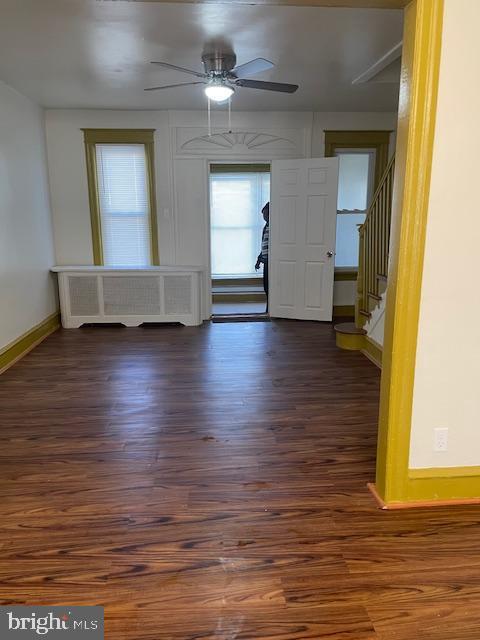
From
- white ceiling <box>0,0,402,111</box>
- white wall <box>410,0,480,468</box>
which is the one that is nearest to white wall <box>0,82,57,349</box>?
white ceiling <box>0,0,402,111</box>

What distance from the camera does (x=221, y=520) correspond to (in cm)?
202

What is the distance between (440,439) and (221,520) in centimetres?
110

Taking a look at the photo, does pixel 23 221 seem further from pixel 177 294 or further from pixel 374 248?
pixel 374 248

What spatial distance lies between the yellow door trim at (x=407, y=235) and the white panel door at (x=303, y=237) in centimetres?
375

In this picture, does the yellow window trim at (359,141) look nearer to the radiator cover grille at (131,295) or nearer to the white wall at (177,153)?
the white wall at (177,153)

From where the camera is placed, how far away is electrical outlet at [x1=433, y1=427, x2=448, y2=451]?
2.05 metres

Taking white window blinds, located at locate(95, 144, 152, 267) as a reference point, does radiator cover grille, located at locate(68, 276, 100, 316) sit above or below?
below

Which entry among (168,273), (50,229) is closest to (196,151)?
(168,273)

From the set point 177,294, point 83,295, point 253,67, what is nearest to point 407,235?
point 253,67

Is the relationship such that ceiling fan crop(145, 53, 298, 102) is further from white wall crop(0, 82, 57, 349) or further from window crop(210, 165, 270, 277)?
window crop(210, 165, 270, 277)

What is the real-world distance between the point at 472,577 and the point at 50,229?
18.5ft

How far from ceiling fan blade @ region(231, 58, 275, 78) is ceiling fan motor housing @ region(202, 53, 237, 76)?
0.18 meters

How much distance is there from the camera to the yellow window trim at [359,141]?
5.75m

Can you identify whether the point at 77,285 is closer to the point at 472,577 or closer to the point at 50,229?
the point at 50,229
